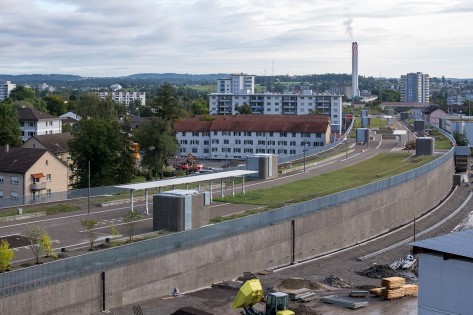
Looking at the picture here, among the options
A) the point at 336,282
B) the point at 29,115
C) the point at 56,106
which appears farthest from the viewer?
Answer: the point at 56,106

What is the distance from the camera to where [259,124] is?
91.5 m

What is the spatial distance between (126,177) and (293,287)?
27.6 m

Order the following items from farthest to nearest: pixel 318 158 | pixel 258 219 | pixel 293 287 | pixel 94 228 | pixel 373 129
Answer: pixel 373 129, pixel 318 158, pixel 258 219, pixel 94 228, pixel 293 287

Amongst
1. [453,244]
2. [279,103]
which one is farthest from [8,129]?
[279,103]

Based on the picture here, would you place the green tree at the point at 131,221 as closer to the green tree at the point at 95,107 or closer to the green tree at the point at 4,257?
the green tree at the point at 4,257

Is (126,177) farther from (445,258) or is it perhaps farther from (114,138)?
(445,258)

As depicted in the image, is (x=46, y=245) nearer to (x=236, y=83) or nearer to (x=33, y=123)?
(x=33, y=123)

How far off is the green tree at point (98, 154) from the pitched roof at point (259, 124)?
37.7 meters

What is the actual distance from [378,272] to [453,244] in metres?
12.7

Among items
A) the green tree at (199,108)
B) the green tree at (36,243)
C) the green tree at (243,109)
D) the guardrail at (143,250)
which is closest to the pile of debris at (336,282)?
the guardrail at (143,250)

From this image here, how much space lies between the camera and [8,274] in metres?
22.5

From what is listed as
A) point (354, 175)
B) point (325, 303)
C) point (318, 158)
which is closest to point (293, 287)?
point (325, 303)

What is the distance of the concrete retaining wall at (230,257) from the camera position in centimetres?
2425

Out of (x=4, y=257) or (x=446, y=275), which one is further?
(x=4, y=257)
